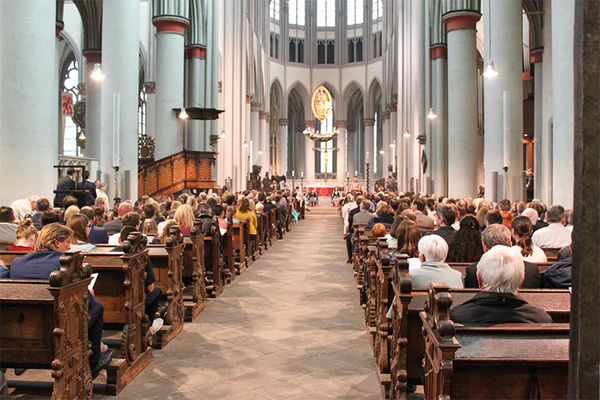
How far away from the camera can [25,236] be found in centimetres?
568

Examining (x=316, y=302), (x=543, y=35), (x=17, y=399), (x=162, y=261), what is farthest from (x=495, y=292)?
(x=543, y=35)

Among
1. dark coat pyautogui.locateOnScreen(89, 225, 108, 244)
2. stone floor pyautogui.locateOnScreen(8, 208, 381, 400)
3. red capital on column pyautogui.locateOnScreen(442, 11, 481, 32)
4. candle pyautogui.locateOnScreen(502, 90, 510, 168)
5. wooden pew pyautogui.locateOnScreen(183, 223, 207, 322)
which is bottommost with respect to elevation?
stone floor pyautogui.locateOnScreen(8, 208, 381, 400)

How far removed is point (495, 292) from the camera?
11.0ft

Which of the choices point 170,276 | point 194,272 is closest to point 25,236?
point 170,276

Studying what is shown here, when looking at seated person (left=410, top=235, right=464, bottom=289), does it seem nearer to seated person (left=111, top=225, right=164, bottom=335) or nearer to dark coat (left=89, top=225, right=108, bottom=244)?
seated person (left=111, top=225, right=164, bottom=335)

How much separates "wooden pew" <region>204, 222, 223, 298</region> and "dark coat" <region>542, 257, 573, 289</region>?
17.3 feet

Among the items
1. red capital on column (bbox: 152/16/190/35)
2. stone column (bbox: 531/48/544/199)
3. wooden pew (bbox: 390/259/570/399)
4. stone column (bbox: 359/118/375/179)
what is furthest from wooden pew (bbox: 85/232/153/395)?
stone column (bbox: 359/118/375/179)

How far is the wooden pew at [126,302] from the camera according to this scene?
510cm

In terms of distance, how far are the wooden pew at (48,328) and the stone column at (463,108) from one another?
48.1 ft

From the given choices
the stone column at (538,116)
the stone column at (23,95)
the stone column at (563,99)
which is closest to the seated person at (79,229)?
the stone column at (23,95)

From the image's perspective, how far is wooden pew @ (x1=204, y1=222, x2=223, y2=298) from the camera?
9.07 metres

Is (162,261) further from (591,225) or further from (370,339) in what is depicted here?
(591,225)

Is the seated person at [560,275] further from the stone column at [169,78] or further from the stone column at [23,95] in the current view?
the stone column at [169,78]

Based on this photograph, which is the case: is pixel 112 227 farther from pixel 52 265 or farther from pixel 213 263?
pixel 52 265
